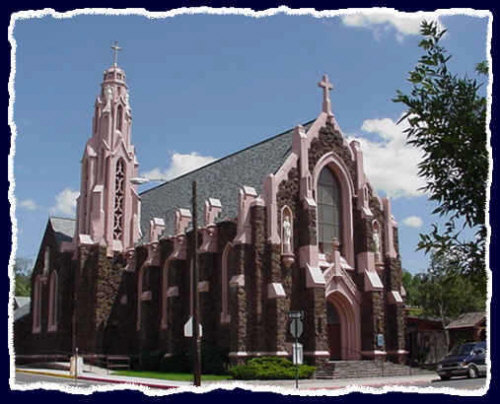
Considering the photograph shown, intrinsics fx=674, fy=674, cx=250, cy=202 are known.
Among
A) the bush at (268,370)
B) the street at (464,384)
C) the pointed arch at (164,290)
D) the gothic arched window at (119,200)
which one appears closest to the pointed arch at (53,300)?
the gothic arched window at (119,200)

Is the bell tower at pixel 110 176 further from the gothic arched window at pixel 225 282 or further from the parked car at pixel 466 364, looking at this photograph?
the parked car at pixel 466 364

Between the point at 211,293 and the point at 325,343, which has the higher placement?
the point at 211,293

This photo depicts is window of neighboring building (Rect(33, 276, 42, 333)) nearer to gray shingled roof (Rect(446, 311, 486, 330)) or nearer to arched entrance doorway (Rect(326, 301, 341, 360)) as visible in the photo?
arched entrance doorway (Rect(326, 301, 341, 360))

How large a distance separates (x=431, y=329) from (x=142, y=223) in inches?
896

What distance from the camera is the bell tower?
4647cm

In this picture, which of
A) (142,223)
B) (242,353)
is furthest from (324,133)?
(142,223)

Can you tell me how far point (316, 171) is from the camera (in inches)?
1540

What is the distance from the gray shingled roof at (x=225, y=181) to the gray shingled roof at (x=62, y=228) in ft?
19.0

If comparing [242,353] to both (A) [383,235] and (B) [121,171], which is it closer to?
(A) [383,235]

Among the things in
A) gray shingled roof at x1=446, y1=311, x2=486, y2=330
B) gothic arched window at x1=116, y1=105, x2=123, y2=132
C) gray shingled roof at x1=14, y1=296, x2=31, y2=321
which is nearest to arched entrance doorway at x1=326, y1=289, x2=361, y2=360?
gray shingled roof at x1=446, y1=311, x2=486, y2=330

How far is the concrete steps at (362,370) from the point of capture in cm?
3416

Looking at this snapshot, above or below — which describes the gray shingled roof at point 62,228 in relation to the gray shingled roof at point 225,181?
below

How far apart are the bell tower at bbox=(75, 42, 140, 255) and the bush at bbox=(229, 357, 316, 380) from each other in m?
17.2

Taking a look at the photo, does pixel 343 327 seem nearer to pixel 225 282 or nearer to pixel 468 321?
pixel 225 282
